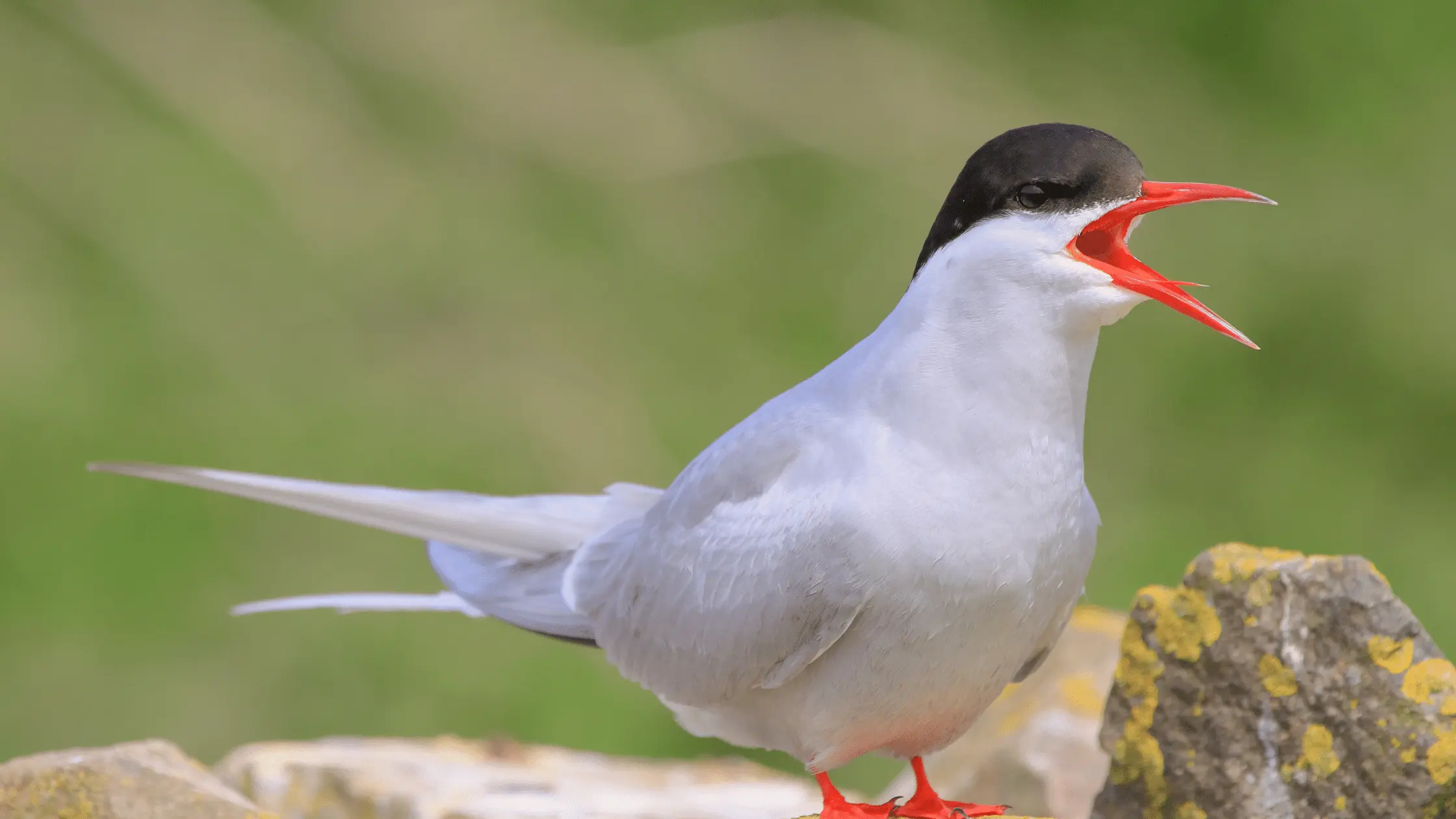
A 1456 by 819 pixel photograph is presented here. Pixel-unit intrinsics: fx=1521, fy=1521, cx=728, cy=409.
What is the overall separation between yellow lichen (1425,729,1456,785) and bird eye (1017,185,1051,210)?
1137mm

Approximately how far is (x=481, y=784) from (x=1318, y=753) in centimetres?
191

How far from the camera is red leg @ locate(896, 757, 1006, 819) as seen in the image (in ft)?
9.38

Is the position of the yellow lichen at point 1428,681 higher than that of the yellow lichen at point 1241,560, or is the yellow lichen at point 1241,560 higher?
the yellow lichen at point 1241,560

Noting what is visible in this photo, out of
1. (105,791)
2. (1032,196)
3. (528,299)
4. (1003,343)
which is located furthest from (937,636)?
(528,299)

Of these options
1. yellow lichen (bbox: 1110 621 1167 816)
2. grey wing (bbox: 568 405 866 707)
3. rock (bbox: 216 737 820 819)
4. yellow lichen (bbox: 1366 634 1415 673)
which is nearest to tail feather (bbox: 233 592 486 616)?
grey wing (bbox: 568 405 866 707)

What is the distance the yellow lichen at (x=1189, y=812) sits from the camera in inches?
112

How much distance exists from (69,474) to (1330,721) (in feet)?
16.8

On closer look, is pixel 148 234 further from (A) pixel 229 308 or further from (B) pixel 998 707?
(B) pixel 998 707

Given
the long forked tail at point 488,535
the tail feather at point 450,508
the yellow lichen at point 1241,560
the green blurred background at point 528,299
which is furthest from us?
the green blurred background at point 528,299

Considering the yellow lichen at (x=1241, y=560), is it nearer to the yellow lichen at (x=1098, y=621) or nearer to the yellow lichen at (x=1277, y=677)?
the yellow lichen at (x=1277, y=677)

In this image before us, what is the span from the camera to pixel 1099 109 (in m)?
6.95

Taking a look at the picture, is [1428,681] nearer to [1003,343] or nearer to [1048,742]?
[1003,343]

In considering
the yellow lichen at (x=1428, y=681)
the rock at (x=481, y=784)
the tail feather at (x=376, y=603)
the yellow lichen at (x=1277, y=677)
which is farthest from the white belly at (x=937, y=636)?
the rock at (x=481, y=784)

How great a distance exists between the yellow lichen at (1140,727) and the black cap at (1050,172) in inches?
36.5
